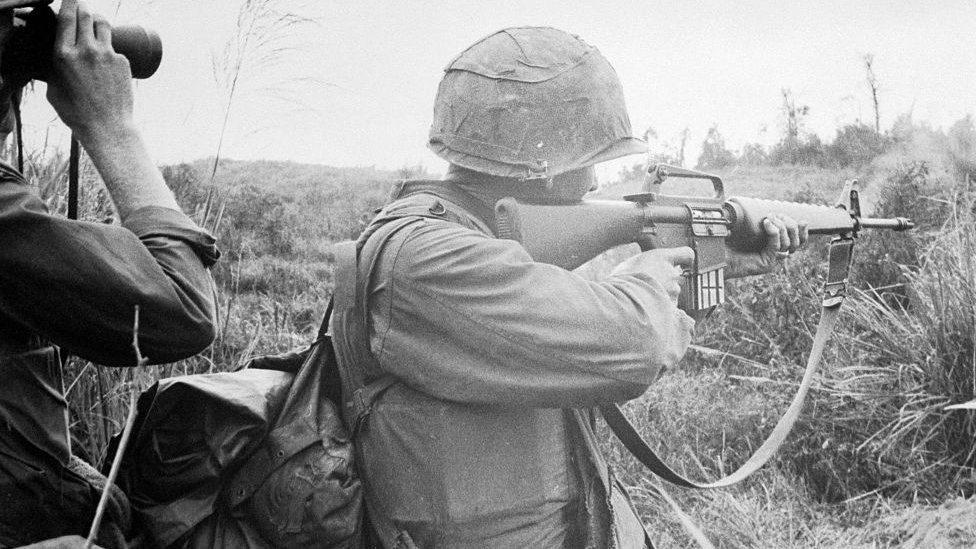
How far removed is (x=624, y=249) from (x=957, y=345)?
3.65 metres

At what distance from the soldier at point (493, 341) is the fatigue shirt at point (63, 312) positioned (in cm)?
53

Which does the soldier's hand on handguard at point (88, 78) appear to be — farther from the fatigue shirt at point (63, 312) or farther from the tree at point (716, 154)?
the tree at point (716, 154)

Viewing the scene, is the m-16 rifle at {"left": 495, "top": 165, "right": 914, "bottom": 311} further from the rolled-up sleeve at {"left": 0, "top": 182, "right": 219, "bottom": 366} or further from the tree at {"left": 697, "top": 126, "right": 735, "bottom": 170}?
the tree at {"left": 697, "top": 126, "right": 735, "bottom": 170}

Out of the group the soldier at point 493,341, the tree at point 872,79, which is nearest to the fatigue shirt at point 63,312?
the soldier at point 493,341

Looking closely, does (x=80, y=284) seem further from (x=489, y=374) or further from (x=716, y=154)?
(x=716, y=154)

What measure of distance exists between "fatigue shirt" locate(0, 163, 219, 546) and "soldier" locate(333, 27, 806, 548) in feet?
1.72

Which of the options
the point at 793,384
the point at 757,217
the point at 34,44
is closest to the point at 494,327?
the point at 34,44

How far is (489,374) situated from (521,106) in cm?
81

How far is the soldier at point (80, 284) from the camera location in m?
1.31

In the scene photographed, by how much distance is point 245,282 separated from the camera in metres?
5.34

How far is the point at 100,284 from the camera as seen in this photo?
1.33 meters

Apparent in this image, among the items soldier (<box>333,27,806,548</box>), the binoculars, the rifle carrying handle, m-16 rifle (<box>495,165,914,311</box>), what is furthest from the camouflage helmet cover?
the rifle carrying handle

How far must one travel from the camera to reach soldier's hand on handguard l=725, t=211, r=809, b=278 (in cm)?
322

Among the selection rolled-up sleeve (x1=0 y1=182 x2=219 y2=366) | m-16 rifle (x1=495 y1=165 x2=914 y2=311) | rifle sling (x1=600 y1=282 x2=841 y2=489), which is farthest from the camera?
rifle sling (x1=600 y1=282 x2=841 y2=489)
